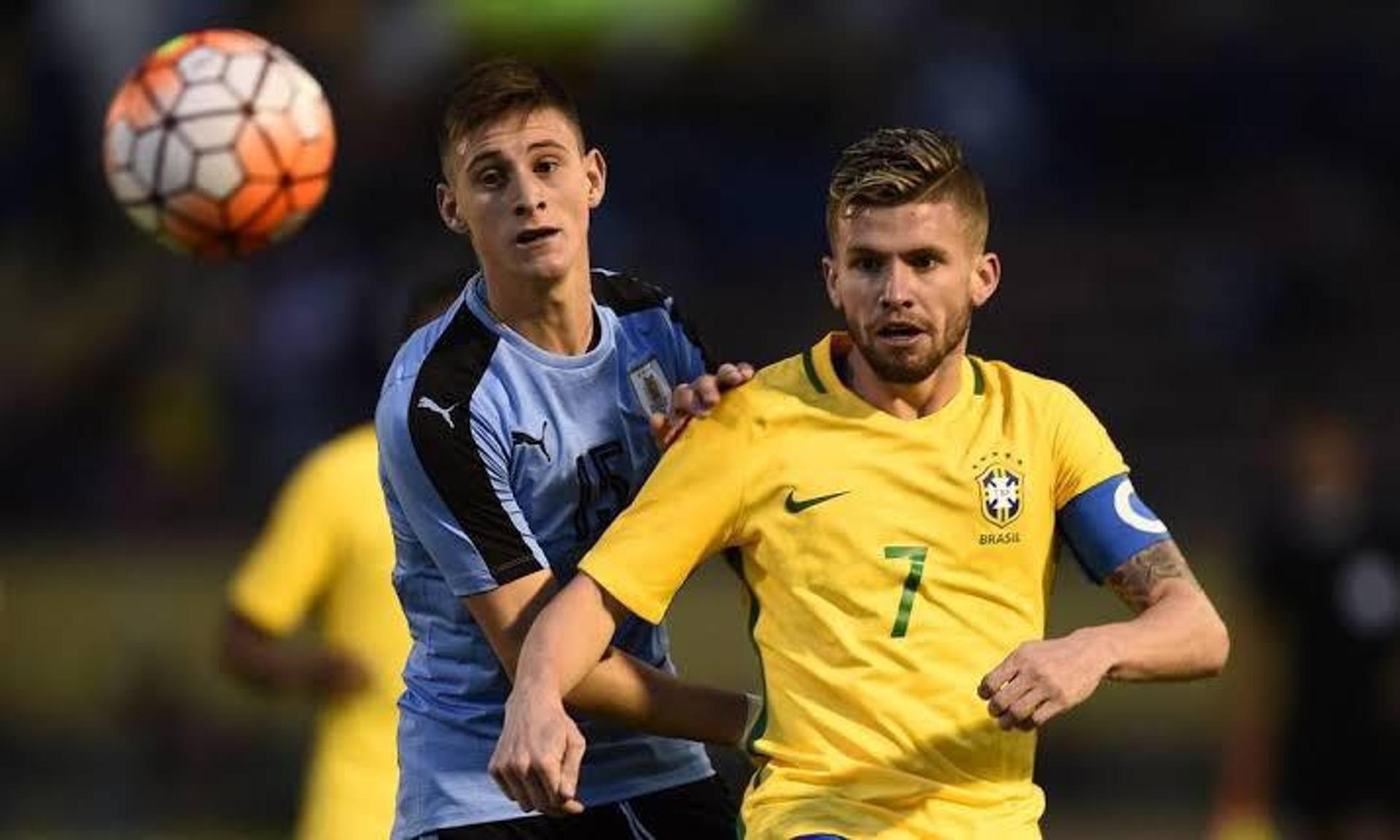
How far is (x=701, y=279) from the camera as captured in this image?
1630 centimetres

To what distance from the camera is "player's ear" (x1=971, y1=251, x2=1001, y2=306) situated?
5555mm

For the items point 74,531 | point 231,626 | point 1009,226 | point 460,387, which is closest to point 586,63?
point 1009,226

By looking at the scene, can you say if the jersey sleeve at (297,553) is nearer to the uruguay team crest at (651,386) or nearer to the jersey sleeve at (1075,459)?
the uruguay team crest at (651,386)

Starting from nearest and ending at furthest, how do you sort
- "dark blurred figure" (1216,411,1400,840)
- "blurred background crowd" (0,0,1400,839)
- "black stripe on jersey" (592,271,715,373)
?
"black stripe on jersey" (592,271,715,373) < "dark blurred figure" (1216,411,1400,840) < "blurred background crowd" (0,0,1400,839)

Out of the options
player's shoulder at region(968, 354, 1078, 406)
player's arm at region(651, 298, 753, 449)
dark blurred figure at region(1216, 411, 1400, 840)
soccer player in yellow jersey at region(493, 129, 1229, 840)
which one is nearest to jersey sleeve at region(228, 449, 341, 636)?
player's arm at region(651, 298, 753, 449)

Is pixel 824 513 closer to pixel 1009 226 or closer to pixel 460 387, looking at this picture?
pixel 460 387

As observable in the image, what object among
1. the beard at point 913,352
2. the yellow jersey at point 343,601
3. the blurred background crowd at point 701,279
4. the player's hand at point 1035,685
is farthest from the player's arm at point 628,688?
the blurred background crowd at point 701,279

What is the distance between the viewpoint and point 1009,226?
55.3 ft

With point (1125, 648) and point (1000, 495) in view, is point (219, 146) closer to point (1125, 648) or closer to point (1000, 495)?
point (1000, 495)

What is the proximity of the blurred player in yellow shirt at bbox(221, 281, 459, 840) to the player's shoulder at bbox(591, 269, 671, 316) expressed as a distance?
199 centimetres

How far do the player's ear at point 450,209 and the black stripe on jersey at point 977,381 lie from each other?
111cm

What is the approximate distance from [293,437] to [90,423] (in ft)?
4.57

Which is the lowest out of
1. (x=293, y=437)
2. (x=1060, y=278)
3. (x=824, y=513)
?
(x=824, y=513)

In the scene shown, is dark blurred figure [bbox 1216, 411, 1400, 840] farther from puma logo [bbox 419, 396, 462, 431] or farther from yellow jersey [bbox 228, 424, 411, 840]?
puma logo [bbox 419, 396, 462, 431]
